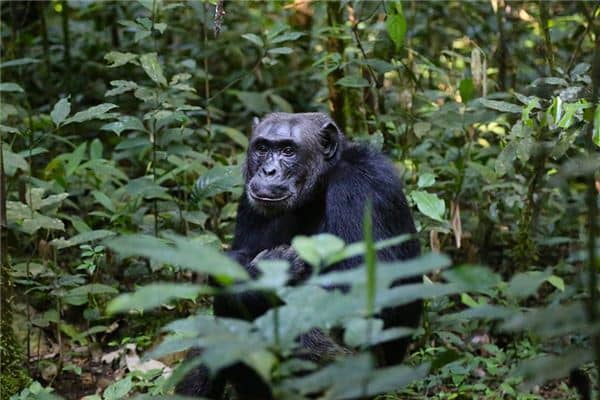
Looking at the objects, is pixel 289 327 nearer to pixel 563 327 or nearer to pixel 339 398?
pixel 339 398

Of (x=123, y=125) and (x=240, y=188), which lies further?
(x=240, y=188)

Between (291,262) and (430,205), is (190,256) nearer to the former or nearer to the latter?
(291,262)

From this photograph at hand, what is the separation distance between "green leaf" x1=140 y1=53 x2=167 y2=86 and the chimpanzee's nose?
1.15 m

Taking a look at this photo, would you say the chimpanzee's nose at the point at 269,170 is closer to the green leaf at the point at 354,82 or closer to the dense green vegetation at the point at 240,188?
the dense green vegetation at the point at 240,188

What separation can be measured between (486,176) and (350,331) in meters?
4.69

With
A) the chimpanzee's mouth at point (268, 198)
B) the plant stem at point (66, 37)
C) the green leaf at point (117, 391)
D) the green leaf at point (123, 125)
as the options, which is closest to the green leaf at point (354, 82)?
the green leaf at point (123, 125)

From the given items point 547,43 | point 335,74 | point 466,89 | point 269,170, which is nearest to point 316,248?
point 269,170

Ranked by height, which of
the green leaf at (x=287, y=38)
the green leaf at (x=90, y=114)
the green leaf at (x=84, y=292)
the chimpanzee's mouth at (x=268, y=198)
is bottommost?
the green leaf at (x=84, y=292)

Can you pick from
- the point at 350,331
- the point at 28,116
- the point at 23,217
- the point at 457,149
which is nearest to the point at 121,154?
the point at 28,116

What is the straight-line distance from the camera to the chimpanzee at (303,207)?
193 inches

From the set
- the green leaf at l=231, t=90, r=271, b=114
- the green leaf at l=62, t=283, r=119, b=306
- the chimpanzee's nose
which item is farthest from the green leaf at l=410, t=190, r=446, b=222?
the green leaf at l=231, t=90, r=271, b=114

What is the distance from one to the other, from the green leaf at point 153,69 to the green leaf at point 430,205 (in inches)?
72.0

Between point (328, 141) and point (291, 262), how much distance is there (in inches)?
39.1

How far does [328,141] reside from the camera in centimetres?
563
